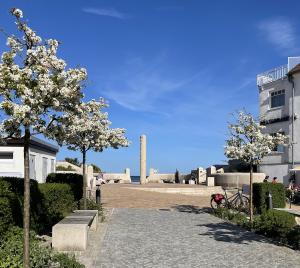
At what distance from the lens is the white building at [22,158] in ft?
68.5

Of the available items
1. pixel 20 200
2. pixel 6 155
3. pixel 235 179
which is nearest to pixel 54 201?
pixel 20 200

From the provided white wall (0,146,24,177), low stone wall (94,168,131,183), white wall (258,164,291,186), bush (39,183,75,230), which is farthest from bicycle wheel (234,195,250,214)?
low stone wall (94,168,131,183)

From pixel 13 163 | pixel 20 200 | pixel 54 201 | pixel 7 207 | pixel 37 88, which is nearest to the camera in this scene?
pixel 37 88

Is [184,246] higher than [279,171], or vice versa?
[279,171]

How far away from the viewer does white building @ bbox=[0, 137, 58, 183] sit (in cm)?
2089

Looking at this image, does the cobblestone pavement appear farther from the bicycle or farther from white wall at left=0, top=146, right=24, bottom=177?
white wall at left=0, top=146, right=24, bottom=177

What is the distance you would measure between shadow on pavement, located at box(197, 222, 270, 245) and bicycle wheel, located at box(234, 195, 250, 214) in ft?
16.4

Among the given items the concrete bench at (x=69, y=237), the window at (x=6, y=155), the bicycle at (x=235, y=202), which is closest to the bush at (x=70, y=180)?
the window at (x=6, y=155)

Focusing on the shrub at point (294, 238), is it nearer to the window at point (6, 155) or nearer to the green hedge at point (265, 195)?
the green hedge at point (265, 195)

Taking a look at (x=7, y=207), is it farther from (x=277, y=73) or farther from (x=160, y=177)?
(x=160, y=177)

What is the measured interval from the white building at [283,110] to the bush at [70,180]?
23629 millimetres

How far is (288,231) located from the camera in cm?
1434

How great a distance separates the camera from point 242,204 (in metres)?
23.3

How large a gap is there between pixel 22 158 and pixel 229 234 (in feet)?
32.5
